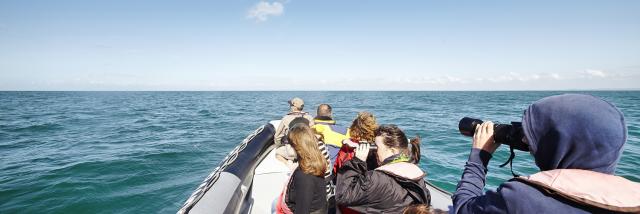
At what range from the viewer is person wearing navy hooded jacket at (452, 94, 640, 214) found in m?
0.99

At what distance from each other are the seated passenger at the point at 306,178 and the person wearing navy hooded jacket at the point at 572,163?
1512 mm

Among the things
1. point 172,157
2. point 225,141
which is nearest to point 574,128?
point 172,157

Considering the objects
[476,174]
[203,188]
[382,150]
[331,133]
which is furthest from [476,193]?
[331,133]

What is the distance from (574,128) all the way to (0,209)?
8218 millimetres

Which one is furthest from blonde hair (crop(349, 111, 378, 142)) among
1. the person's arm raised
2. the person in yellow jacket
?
the person's arm raised

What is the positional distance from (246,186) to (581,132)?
4309mm

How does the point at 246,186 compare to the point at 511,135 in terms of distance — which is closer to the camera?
the point at 511,135

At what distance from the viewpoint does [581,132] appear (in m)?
Result: 1.05

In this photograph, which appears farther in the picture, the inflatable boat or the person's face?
the inflatable boat

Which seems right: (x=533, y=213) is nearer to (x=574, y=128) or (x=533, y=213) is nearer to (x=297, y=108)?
(x=574, y=128)

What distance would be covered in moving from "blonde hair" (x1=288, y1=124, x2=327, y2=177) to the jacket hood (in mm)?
1673

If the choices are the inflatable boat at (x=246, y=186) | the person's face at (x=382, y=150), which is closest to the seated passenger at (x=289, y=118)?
the inflatable boat at (x=246, y=186)

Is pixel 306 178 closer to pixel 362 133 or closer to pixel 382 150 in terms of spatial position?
pixel 382 150

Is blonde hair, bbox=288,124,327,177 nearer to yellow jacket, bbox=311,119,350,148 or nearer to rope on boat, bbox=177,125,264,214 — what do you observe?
rope on boat, bbox=177,125,264,214
